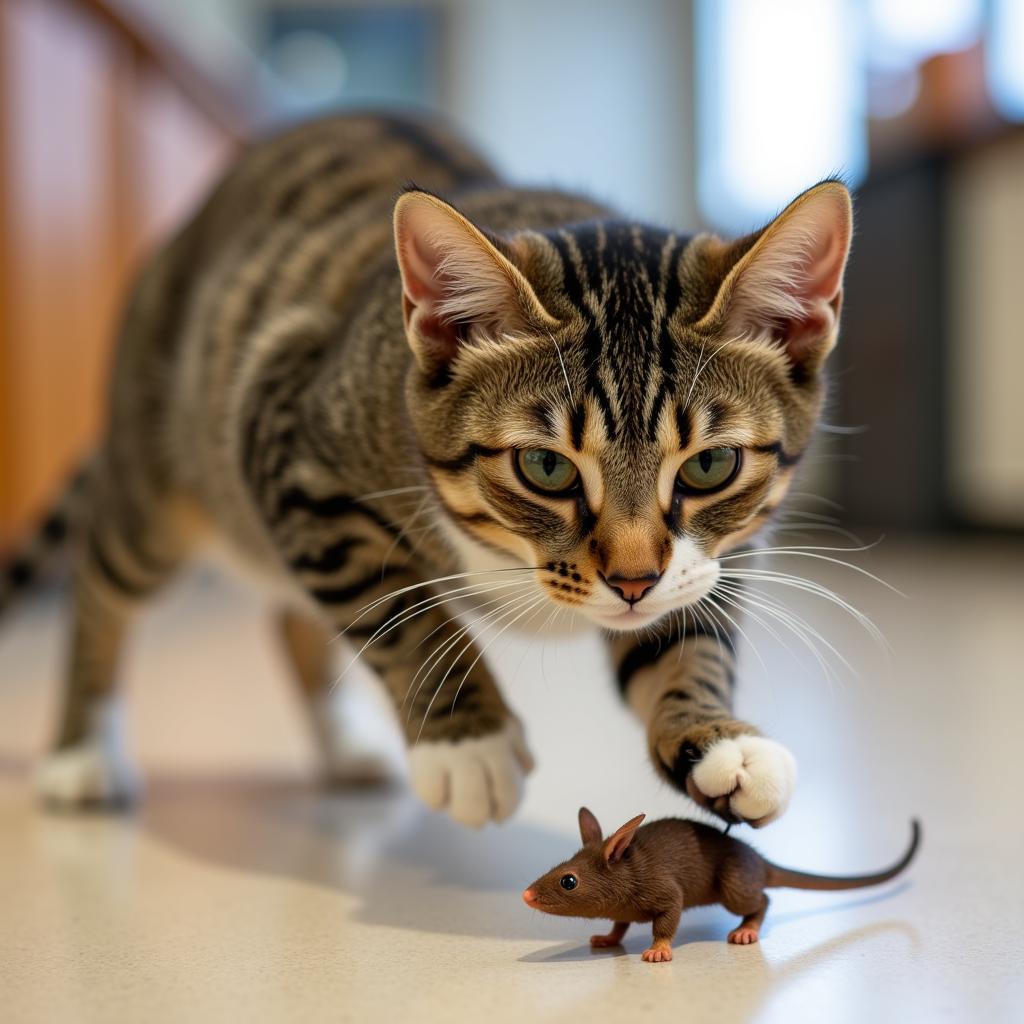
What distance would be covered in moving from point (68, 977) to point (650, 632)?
660mm

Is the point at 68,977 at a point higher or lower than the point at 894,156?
lower

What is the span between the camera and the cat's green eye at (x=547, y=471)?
1255mm

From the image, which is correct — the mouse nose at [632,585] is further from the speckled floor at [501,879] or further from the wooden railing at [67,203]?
the wooden railing at [67,203]

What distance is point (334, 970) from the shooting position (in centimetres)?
116

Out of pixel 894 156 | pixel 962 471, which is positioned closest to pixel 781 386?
pixel 962 471

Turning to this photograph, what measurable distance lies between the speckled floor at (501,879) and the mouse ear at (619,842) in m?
0.10

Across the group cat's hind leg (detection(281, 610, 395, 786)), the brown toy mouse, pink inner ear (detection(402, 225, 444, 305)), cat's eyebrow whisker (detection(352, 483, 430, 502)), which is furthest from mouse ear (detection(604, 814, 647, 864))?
cat's hind leg (detection(281, 610, 395, 786))

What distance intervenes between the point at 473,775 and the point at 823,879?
36cm

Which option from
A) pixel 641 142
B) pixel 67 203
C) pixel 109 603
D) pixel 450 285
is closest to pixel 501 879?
pixel 450 285

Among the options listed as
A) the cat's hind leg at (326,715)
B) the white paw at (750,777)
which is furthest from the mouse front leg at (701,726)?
the cat's hind leg at (326,715)

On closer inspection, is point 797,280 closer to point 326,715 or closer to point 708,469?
point 708,469

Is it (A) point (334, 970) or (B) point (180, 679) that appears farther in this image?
(B) point (180, 679)

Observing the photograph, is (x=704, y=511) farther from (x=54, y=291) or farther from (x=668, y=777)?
(x=54, y=291)

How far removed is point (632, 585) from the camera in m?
1.20
